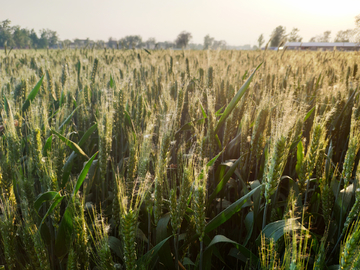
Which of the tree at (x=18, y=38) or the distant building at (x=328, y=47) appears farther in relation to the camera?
the tree at (x=18, y=38)

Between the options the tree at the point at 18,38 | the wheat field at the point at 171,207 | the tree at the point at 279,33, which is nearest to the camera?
the wheat field at the point at 171,207

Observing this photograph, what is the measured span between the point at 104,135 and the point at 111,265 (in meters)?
0.59

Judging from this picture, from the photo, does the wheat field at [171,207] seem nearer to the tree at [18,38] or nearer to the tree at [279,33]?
the tree at [279,33]

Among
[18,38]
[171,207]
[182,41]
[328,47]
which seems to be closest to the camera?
[171,207]

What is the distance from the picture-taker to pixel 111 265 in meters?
0.61

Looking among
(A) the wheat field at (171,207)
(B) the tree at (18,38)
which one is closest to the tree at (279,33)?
(A) the wheat field at (171,207)

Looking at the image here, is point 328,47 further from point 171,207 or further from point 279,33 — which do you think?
point 171,207

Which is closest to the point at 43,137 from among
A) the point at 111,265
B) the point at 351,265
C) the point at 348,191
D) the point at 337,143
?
the point at 111,265

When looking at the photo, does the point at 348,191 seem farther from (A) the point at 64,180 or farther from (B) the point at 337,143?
(A) the point at 64,180

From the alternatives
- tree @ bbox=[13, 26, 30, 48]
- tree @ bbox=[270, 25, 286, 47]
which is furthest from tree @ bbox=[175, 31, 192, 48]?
tree @ bbox=[13, 26, 30, 48]

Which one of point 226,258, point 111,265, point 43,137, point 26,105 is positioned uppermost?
point 26,105

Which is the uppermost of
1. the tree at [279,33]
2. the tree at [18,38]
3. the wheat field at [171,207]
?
the tree at [18,38]

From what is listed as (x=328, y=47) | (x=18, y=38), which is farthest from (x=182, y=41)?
(x=18, y=38)

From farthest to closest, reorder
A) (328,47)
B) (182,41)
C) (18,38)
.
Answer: (18,38) < (328,47) < (182,41)
